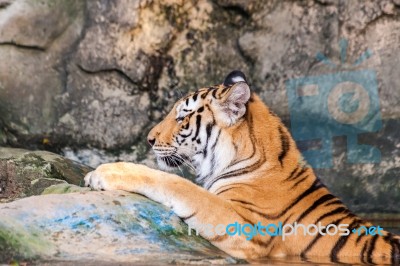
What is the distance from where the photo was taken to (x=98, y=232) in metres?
4.06

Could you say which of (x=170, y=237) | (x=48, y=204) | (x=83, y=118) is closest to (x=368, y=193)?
(x=83, y=118)

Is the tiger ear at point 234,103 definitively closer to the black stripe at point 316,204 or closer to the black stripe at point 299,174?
the black stripe at point 299,174

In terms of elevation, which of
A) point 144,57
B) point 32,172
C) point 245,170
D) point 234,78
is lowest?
point 32,172

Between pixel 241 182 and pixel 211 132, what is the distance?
418mm

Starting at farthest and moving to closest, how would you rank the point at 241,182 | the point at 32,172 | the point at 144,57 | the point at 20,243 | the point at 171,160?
the point at 144,57
the point at 32,172
the point at 171,160
the point at 241,182
the point at 20,243

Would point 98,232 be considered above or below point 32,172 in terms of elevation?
above

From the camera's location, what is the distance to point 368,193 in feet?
23.0

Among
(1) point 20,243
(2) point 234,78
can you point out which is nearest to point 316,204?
(2) point 234,78

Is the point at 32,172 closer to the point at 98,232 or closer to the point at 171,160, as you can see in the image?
the point at 171,160

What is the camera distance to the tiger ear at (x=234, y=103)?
4.89 meters
